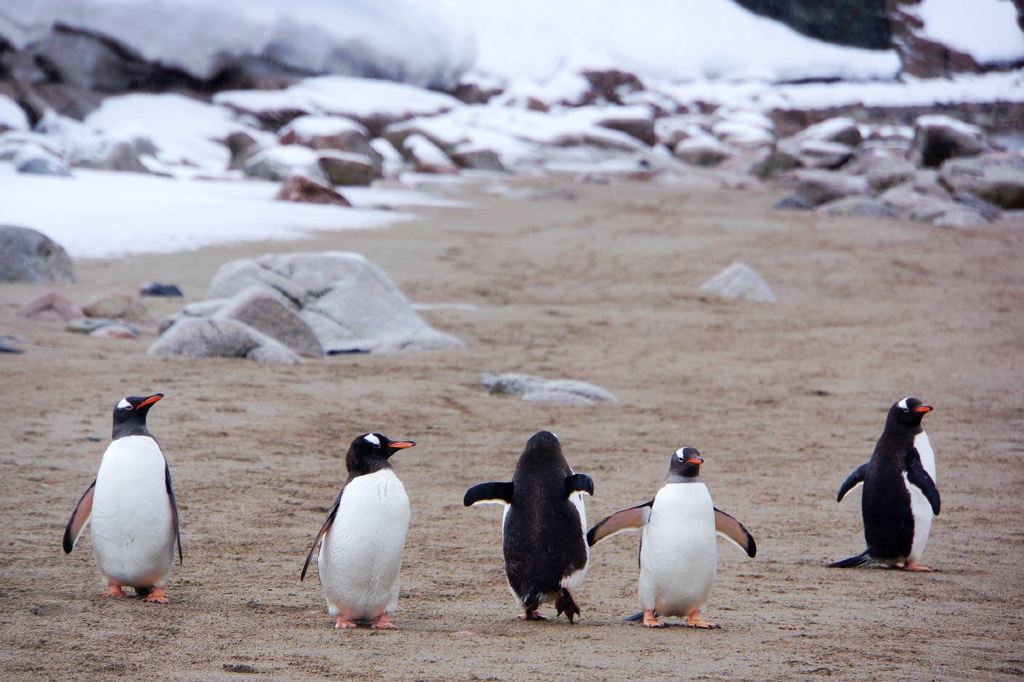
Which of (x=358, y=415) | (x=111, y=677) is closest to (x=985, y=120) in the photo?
(x=358, y=415)

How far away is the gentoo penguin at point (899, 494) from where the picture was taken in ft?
15.5

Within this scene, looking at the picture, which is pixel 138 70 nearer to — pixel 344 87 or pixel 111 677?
pixel 344 87

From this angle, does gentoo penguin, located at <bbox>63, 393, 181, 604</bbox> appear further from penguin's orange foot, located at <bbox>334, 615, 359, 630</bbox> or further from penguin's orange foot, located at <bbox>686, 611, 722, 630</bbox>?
penguin's orange foot, located at <bbox>686, 611, 722, 630</bbox>

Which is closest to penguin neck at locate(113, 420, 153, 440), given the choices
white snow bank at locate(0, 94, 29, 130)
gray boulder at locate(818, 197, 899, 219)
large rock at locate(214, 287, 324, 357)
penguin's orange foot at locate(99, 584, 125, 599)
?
penguin's orange foot at locate(99, 584, 125, 599)

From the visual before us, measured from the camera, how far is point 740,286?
1200cm

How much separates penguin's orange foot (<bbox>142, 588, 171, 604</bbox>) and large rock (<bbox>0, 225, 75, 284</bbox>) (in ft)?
22.9

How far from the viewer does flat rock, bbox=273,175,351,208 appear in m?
16.8

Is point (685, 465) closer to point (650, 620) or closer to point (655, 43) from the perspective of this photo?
point (650, 620)

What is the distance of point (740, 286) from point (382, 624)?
8694 mm

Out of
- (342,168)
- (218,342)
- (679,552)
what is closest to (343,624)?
(679,552)

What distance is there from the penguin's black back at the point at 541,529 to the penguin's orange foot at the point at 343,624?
1.75ft

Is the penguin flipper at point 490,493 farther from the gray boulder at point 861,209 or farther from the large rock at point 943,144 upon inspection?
the large rock at point 943,144

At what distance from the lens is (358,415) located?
23.0ft

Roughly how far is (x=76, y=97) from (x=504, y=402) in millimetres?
19903
